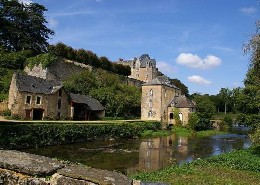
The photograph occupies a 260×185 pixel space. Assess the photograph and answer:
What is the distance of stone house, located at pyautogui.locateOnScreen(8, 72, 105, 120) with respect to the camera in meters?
38.3

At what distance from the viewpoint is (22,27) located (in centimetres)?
5447

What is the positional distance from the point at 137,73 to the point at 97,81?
1191 inches

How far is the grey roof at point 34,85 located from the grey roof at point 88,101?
3144mm

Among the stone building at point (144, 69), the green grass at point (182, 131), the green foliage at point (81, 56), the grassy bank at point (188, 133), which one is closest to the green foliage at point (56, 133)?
the green grass at point (182, 131)

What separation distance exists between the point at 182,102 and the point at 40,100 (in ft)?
76.8

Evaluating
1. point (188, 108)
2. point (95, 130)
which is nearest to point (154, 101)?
point (188, 108)

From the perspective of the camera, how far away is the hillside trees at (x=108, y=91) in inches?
2050

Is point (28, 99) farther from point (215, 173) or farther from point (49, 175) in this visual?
point (49, 175)

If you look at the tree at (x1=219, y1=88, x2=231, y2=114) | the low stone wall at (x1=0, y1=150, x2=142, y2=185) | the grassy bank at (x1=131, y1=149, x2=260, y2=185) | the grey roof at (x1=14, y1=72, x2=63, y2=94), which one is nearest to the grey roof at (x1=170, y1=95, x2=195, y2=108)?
the grey roof at (x1=14, y1=72, x2=63, y2=94)

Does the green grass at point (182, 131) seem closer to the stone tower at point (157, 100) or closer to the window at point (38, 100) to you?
the stone tower at point (157, 100)

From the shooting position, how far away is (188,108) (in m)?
51.0

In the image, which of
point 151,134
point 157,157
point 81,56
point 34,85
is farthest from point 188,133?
point 81,56

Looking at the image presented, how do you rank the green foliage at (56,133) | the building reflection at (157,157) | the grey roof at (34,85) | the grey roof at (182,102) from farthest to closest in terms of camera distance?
the grey roof at (182,102) < the grey roof at (34,85) < the green foliage at (56,133) < the building reflection at (157,157)

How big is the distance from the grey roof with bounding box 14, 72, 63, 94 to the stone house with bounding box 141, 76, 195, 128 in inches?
664
